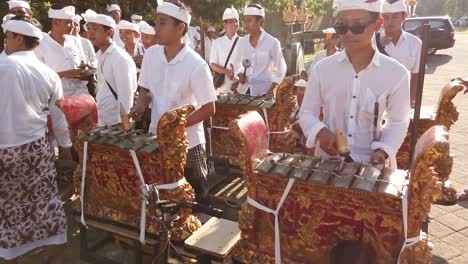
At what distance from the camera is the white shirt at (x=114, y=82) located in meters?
4.30

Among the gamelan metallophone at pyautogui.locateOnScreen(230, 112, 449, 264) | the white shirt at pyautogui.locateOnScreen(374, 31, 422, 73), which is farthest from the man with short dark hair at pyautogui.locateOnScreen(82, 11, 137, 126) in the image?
the white shirt at pyautogui.locateOnScreen(374, 31, 422, 73)

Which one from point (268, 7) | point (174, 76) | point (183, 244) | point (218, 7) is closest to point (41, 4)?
point (218, 7)

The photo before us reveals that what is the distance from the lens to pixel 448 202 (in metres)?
4.49

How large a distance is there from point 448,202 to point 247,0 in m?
12.2

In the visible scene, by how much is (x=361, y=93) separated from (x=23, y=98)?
2.59 metres

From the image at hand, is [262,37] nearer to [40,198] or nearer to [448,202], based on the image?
[448,202]

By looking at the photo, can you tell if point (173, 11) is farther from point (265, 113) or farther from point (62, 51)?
point (62, 51)

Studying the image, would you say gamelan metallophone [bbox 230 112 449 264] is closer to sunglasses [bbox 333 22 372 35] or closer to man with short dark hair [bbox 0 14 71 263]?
sunglasses [bbox 333 22 372 35]

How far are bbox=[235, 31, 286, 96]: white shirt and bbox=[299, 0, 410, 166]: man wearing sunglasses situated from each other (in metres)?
3.26

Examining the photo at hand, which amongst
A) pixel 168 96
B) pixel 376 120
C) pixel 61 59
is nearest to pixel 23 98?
pixel 168 96

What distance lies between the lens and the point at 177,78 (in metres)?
3.56

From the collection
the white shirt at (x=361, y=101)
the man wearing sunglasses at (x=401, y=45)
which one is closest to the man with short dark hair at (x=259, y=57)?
the man wearing sunglasses at (x=401, y=45)

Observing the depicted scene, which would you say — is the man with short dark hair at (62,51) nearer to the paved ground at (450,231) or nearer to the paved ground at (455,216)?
the paved ground at (450,231)

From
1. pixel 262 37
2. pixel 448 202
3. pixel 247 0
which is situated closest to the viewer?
pixel 448 202
